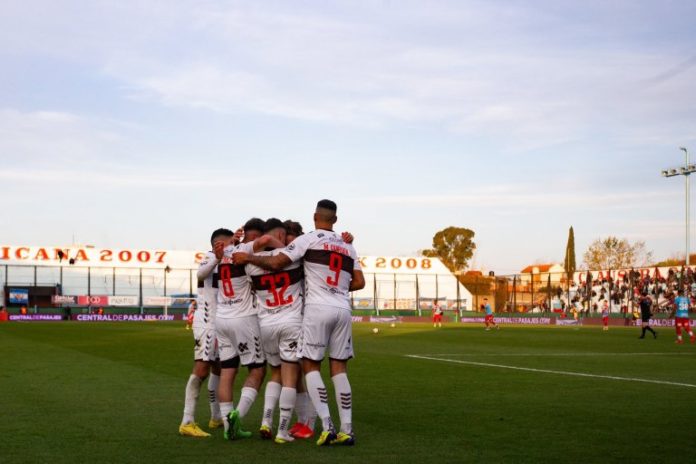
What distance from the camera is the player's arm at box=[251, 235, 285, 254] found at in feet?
26.6

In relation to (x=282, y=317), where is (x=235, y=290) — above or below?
above

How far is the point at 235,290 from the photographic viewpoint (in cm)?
837

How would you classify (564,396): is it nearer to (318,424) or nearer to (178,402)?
(318,424)

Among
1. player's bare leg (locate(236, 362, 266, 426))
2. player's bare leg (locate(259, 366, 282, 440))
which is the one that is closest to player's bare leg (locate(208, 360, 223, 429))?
player's bare leg (locate(236, 362, 266, 426))

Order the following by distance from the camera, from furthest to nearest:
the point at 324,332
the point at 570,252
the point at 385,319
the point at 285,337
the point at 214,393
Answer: the point at 570,252 → the point at 385,319 → the point at 214,393 → the point at 285,337 → the point at 324,332

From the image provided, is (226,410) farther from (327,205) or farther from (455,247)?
(455,247)

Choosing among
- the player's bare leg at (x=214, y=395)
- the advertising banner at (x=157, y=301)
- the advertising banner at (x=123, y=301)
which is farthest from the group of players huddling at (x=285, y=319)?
the advertising banner at (x=123, y=301)

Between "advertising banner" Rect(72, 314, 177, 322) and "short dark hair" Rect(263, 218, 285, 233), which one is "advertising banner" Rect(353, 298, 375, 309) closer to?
"advertising banner" Rect(72, 314, 177, 322)

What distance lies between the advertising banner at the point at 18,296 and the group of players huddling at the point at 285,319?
219 feet

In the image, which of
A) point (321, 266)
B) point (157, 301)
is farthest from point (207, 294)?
point (157, 301)

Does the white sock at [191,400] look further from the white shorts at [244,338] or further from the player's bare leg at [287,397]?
the player's bare leg at [287,397]

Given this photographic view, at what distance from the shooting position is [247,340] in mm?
8336

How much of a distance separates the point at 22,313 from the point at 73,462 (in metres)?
63.6

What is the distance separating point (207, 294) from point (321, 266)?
4.94ft
